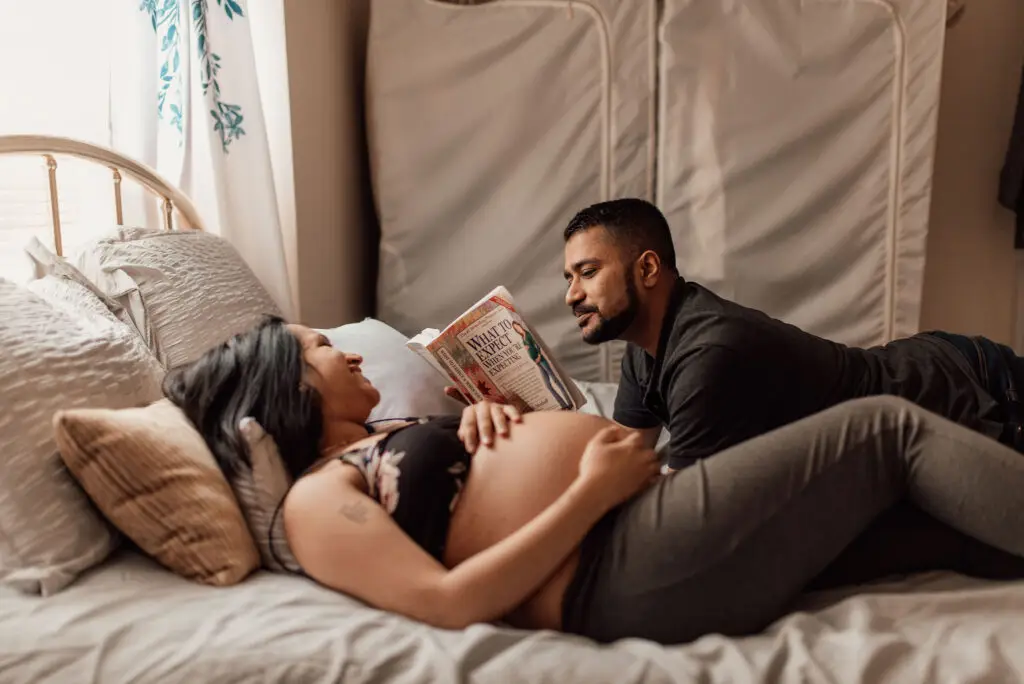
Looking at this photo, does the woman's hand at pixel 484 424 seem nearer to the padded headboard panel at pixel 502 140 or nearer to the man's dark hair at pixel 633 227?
the man's dark hair at pixel 633 227

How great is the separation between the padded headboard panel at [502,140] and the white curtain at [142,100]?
46 centimetres

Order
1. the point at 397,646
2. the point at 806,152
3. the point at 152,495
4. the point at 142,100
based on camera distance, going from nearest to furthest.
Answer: the point at 397,646
the point at 152,495
the point at 142,100
the point at 806,152

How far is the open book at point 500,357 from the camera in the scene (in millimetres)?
1399

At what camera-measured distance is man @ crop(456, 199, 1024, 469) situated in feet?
3.97

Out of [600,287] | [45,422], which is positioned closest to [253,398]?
[45,422]

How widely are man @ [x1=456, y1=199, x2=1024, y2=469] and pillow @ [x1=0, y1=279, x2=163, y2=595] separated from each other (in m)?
0.43

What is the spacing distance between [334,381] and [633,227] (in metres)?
0.71

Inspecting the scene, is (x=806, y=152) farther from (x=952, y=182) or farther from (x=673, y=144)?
(x=952, y=182)

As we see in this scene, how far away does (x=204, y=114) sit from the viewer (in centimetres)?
172

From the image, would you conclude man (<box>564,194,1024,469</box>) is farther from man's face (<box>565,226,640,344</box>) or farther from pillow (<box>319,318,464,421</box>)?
pillow (<box>319,318,464,421</box>)

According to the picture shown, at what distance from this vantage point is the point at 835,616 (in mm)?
855

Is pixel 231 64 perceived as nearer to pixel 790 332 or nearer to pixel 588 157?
pixel 588 157

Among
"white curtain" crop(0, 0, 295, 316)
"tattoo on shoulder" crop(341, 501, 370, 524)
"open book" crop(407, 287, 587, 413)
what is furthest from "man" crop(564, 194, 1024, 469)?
"white curtain" crop(0, 0, 295, 316)

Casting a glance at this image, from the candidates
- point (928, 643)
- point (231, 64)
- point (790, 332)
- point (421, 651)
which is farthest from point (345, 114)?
point (928, 643)
